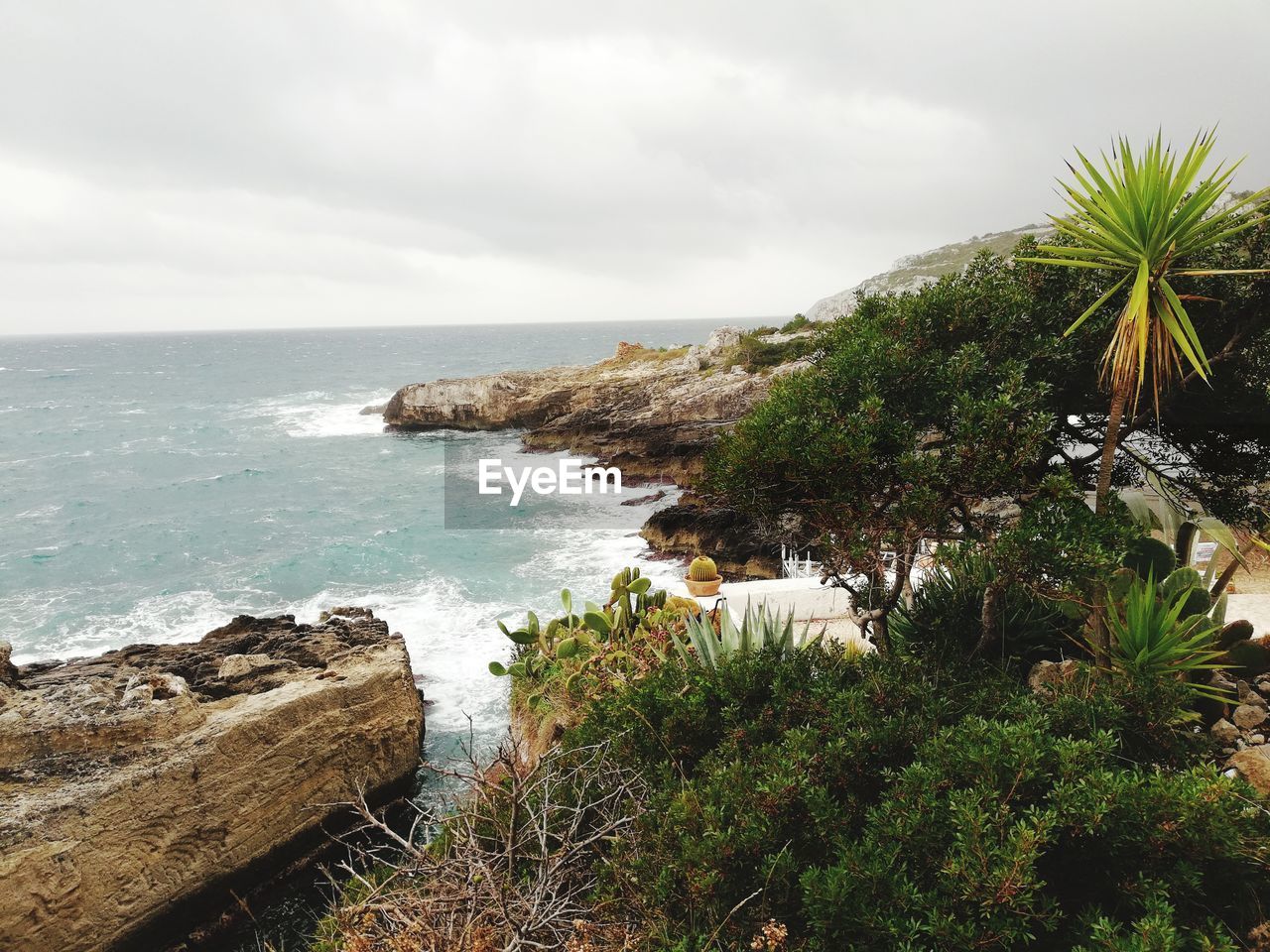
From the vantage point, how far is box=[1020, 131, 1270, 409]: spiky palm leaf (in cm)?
400

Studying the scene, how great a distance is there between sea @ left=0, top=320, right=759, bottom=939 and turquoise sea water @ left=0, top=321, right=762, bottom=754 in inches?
3.3

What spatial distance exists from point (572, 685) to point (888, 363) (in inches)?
219

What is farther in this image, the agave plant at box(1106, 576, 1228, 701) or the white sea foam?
the white sea foam

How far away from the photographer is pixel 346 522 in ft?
90.0

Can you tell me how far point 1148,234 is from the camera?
13.7 ft

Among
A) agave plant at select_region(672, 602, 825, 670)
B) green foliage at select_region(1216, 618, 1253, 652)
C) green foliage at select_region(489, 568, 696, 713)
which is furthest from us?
green foliage at select_region(489, 568, 696, 713)

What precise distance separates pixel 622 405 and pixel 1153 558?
37.3m

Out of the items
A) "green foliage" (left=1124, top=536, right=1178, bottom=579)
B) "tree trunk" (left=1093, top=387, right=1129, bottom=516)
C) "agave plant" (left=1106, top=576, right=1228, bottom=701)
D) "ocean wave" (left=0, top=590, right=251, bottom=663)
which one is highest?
"tree trunk" (left=1093, top=387, right=1129, bottom=516)

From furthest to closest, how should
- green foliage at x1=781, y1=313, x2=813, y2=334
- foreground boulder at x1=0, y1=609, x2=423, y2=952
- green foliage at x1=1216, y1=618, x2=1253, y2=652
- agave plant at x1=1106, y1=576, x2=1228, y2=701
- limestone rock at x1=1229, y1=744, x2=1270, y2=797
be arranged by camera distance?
green foliage at x1=781, y1=313, x2=813, y2=334
foreground boulder at x1=0, y1=609, x2=423, y2=952
green foliage at x1=1216, y1=618, x2=1253, y2=652
agave plant at x1=1106, y1=576, x2=1228, y2=701
limestone rock at x1=1229, y1=744, x2=1270, y2=797

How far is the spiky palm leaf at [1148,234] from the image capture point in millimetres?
4000

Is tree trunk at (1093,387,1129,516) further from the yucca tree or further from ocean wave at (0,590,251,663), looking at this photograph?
ocean wave at (0,590,251,663)

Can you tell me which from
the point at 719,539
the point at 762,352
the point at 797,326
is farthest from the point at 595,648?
the point at 797,326

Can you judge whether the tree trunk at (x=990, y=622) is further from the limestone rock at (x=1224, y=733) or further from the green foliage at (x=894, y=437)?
the limestone rock at (x=1224, y=733)

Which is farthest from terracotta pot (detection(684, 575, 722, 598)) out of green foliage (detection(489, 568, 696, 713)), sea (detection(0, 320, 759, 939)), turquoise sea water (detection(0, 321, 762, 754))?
sea (detection(0, 320, 759, 939))
